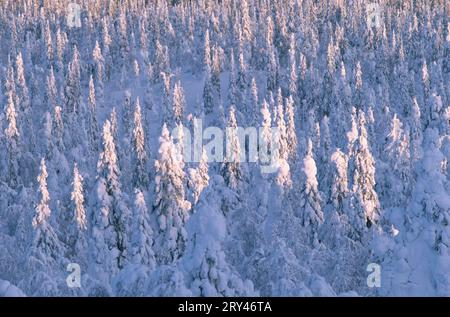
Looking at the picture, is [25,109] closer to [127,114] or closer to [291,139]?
[127,114]

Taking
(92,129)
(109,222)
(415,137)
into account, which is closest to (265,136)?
(415,137)

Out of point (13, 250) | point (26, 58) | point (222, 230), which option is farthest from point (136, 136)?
point (26, 58)

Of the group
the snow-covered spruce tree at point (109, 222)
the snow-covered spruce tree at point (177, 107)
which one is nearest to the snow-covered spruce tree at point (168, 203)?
the snow-covered spruce tree at point (109, 222)

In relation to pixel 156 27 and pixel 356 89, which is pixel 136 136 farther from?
pixel 156 27

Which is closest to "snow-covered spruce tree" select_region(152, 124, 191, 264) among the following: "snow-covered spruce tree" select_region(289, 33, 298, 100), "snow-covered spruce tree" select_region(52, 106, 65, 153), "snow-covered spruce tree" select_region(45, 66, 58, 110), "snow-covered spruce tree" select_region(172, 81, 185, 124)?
"snow-covered spruce tree" select_region(52, 106, 65, 153)

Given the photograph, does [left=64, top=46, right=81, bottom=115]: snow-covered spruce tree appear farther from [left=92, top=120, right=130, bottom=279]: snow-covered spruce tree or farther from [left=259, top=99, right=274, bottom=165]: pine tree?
[left=92, top=120, right=130, bottom=279]: snow-covered spruce tree
